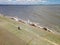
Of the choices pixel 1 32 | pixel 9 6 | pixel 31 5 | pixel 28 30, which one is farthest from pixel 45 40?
pixel 9 6

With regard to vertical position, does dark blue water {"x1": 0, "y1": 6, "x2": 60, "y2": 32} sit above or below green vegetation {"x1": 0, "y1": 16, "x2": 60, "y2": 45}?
below

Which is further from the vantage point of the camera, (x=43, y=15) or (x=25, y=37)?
(x=43, y=15)

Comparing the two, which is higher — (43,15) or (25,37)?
(25,37)

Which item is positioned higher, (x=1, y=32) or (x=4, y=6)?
(x=1, y=32)

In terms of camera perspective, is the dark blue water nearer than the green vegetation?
No

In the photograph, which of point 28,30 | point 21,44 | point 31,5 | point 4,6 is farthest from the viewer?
point 4,6

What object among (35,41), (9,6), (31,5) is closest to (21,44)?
(35,41)

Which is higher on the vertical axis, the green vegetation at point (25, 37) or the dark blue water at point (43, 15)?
the green vegetation at point (25, 37)

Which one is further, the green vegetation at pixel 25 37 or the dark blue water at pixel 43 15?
the dark blue water at pixel 43 15

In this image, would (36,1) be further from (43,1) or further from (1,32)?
(1,32)

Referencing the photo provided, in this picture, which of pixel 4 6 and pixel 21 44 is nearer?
pixel 21 44

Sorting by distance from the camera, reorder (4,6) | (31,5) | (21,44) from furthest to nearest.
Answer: (4,6)
(31,5)
(21,44)
